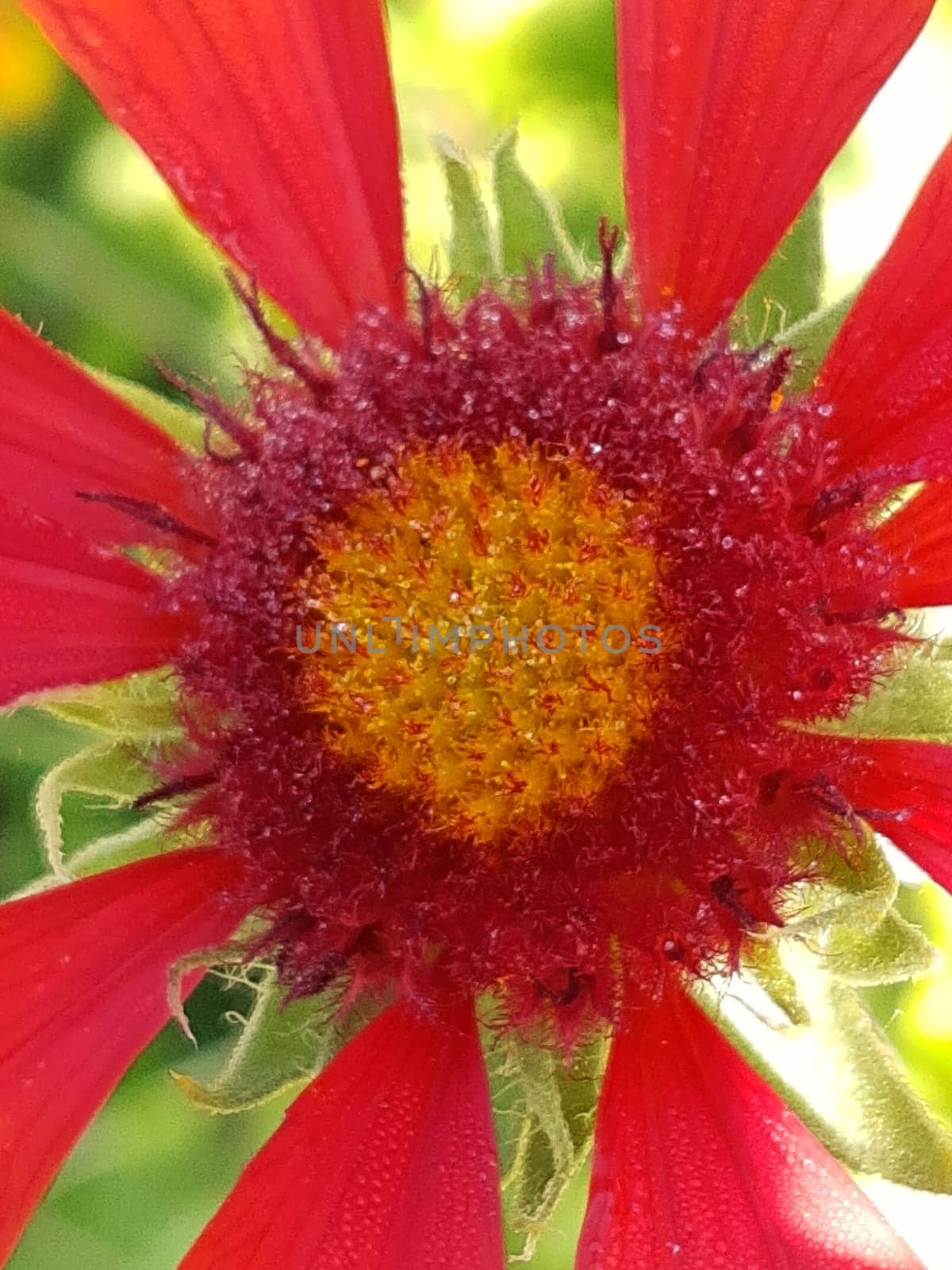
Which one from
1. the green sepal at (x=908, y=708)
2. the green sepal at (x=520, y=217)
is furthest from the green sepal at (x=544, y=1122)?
the green sepal at (x=520, y=217)

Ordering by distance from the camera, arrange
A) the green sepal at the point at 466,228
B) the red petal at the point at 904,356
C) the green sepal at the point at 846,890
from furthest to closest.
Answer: the green sepal at the point at 466,228
the red petal at the point at 904,356
the green sepal at the point at 846,890

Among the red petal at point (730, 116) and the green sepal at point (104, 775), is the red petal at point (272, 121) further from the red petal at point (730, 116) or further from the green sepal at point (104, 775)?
the green sepal at point (104, 775)

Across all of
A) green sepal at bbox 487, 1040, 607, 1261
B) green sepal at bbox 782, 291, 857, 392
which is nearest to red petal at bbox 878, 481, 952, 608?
green sepal at bbox 782, 291, 857, 392

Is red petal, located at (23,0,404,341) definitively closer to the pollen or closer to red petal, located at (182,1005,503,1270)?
the pollen

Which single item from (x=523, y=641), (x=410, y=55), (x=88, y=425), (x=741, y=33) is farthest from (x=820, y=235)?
(x=410, y=55)

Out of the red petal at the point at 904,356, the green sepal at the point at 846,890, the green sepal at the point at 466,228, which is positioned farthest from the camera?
the green sepal at the point at 466,228

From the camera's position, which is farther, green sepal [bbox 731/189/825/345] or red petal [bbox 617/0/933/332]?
green sepal [bbox 731/189/825/345]

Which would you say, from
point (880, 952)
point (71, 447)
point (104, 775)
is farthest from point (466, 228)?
point (880, 952)
